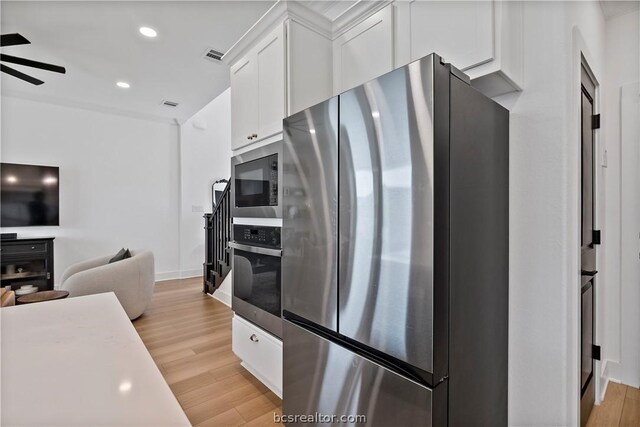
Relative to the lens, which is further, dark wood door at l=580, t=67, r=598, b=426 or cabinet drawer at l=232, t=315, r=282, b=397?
cabinet drawer at l=232, t=315, r=282, b=397

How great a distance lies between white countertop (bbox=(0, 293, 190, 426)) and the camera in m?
0.46

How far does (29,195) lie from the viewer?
13.8 ft

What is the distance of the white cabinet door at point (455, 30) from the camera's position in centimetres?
116

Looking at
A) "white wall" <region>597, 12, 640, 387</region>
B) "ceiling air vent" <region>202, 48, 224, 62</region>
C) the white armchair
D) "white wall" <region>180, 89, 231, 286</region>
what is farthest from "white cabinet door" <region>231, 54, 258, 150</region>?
"white wall" <region>180, 89, 231, 286</region>

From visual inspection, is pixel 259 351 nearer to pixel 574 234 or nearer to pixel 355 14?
pixel 574 234

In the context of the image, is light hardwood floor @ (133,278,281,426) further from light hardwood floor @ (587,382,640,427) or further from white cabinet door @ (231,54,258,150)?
light hardwood floor @ (587,382,640,427)

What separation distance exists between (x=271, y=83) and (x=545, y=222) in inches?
64.9

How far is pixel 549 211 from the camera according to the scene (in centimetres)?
132

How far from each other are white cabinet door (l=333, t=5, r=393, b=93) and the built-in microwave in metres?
0.58

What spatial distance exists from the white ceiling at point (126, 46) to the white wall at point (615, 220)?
2.50 metres

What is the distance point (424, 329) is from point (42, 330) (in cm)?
107

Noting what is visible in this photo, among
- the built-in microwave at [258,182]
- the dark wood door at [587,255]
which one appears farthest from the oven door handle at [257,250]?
the dark wood door at [587,255]

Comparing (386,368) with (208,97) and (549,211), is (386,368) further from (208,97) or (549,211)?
(208,97)

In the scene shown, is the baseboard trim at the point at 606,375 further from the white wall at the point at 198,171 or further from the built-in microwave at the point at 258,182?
the white wall at the point at 198,171
